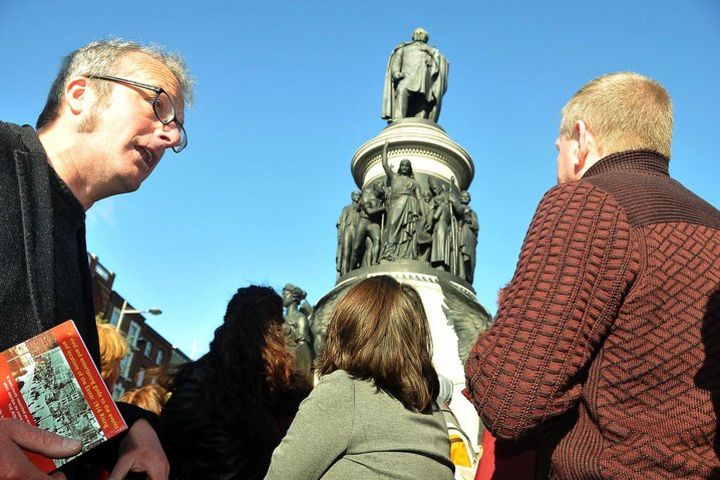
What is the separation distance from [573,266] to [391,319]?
2.75 feet

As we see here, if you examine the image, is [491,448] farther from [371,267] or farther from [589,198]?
[371,267]

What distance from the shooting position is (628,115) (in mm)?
2312

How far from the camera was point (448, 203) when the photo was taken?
11648mm

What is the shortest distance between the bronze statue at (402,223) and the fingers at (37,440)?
958cm

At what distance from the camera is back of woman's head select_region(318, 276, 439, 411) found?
97.2 inches

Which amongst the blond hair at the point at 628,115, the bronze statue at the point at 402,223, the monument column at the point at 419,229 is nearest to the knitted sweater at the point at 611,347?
the blond hair at the point at 628,115

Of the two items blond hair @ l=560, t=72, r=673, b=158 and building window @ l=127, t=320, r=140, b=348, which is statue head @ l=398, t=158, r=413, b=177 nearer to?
blond hair @ l=560, t=72, r=673, b=158

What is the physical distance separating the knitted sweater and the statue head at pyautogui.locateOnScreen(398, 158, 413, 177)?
965cm

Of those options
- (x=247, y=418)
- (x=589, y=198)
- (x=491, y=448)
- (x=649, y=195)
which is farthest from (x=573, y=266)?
(x=247, y=418)

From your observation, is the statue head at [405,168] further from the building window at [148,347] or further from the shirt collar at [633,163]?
the building window at [148,347]

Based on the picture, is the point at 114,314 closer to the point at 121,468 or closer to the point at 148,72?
the point at 148,72

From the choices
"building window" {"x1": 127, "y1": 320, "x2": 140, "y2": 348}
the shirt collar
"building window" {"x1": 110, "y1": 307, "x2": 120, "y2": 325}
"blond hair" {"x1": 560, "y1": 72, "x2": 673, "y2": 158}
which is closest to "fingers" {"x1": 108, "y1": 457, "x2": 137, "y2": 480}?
the shirt collar

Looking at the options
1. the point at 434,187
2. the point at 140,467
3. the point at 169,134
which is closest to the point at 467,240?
the point at 434,187

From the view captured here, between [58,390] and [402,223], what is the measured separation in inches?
382
